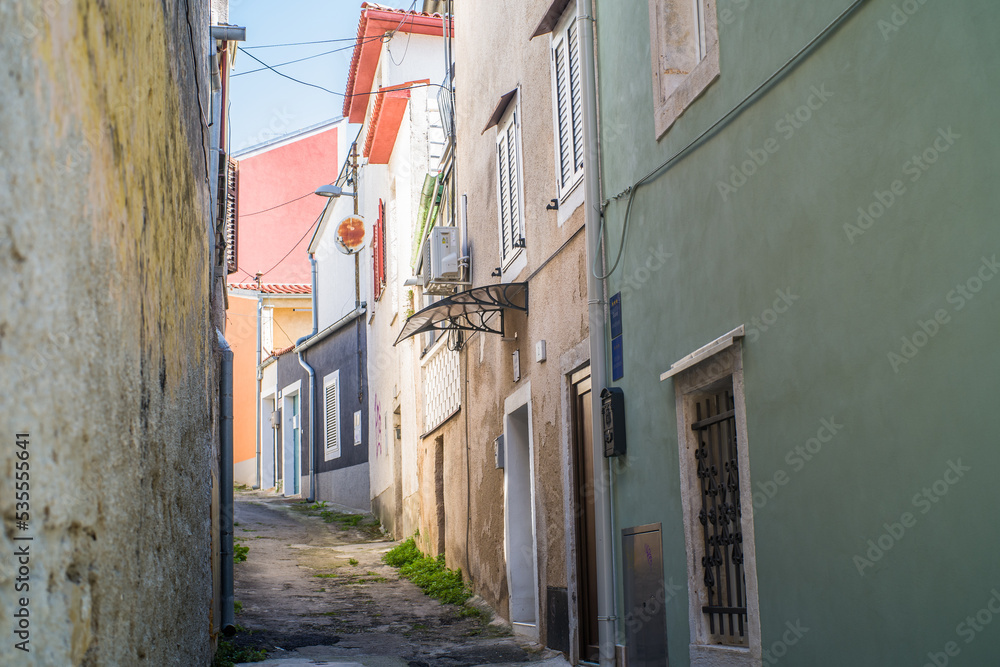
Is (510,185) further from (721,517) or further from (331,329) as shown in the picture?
(331,329)

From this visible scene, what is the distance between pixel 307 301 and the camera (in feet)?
Answer: 95.0

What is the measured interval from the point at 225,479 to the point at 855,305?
21.3ft

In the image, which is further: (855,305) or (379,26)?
(379,26)

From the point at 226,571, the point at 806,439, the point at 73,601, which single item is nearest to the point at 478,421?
the point at 226,571

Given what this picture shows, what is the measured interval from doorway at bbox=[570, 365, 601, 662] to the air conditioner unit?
13.6ft

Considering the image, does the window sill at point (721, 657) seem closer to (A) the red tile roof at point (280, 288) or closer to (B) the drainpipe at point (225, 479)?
(B) the drainpipe at point (225, 479)

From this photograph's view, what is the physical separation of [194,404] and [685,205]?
308 cm

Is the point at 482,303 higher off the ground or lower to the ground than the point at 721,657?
higher

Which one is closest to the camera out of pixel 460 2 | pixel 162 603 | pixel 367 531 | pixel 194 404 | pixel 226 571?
pixel 162 603

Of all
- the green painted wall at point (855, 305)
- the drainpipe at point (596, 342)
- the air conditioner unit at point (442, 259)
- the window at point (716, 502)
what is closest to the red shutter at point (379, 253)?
the air conditioner unit at point (442, 259)

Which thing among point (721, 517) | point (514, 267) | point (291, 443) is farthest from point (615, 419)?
point (291, 443)

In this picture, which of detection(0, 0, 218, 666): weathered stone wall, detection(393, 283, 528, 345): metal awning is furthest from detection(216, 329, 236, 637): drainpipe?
detection(0, 0, 218, 666): weathered stone wall

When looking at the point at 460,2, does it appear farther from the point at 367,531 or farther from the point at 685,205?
the point at 367,531

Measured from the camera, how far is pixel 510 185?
10.2 meters
